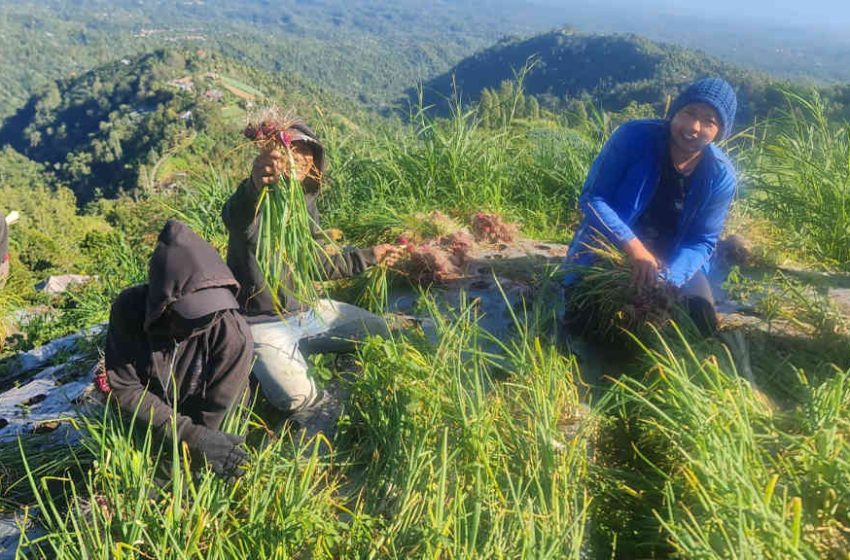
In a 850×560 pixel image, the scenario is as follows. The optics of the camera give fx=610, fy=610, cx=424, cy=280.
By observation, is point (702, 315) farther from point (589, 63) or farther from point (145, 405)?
point (589, 63)

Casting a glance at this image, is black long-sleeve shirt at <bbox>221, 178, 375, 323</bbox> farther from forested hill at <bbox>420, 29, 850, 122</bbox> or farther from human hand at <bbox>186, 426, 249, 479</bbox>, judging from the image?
forested hill at <bbox>420, 29, 850, 122</bbox>

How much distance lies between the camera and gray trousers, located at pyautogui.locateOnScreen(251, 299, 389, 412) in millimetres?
2545

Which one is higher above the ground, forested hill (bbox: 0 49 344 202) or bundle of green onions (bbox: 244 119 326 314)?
bundle of green onions (bbox: 244 119 326 314)

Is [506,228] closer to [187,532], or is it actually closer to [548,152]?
[548,152]

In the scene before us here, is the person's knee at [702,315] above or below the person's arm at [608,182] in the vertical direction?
below

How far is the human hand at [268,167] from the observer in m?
2.30

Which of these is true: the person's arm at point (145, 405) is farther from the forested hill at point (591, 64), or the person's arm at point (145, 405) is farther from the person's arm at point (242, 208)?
the forested hill at point (591, 64)

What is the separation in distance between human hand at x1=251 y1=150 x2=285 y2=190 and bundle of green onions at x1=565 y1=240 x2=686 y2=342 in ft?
4.85

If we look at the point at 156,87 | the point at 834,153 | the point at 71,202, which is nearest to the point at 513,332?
the point at 834,153

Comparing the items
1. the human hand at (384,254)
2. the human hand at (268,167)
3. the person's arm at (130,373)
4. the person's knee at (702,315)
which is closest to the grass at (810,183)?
the person's knee at (702,315)

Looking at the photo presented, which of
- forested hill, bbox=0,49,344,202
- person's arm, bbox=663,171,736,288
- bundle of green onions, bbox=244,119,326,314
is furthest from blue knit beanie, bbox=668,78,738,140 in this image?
forested hill, bbox=0,49,344,202

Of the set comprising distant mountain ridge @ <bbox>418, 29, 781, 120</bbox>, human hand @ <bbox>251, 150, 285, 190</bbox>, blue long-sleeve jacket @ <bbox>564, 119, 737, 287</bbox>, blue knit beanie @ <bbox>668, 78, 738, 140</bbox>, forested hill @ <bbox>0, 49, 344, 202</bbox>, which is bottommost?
forested hill @ <bbox>0, 49, 344, 202</bbox>

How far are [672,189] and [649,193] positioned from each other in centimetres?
15

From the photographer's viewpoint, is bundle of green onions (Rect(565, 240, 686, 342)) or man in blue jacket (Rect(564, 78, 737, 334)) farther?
man in blue jacket (Rect(564, 78, 737, 334))
